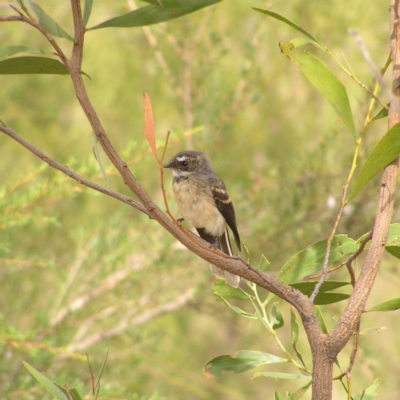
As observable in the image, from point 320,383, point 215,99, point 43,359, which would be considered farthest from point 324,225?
point 320,383

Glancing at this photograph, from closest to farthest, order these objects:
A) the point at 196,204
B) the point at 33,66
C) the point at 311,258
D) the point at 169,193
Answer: the point at 33,66, the point at 311,258, the point at 196,204, the point at 169,193

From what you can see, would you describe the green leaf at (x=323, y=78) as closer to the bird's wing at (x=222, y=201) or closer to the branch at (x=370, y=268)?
the branch at (x=370, y=268)

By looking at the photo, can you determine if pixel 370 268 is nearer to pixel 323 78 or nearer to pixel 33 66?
pixel 323 78

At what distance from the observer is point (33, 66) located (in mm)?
999

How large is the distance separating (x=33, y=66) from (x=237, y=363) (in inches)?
25.2

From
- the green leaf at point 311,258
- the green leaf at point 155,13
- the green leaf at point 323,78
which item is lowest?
the green leaf at point 311,258

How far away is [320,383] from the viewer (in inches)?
33.4

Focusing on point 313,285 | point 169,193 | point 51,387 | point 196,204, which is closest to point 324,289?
point 313,285

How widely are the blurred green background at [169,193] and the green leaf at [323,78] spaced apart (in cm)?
116

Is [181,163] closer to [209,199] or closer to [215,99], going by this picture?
[209,199]

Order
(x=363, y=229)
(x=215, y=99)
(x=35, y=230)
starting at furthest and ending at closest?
(x=35, y=230) → (x=215, y=99) → (x=363, y=229)

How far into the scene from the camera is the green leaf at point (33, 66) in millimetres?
978

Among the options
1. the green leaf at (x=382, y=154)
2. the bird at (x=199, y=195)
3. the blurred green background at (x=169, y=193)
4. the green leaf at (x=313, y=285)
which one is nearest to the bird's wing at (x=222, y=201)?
the bird at (x=199, y=195)

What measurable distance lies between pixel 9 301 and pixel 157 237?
0.77 meters
